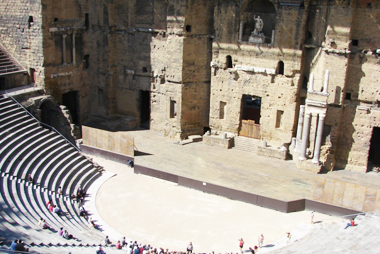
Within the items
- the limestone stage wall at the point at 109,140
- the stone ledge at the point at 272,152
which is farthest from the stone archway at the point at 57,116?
the stone ledge at the point at 272,152

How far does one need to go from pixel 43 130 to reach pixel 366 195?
17.0m

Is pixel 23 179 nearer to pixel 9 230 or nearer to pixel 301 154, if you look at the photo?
pixel 9 230

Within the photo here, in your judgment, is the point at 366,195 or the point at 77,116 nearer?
the point at 366,195

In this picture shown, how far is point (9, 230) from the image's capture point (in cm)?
1667

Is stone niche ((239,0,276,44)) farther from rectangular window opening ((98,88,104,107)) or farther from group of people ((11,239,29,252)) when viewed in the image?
group of people ((11,239,29,252))

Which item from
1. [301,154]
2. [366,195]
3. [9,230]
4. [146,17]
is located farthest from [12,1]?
[366,195]

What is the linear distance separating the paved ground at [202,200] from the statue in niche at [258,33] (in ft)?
22.2

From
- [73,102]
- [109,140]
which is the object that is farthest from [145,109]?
[109,140]

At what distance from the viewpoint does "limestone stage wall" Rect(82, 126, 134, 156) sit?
1064 inches

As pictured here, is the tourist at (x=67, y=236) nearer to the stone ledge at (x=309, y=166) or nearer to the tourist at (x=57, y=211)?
the tourist at (x=57, y=211)

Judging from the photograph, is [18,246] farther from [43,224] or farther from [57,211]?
[57,211]

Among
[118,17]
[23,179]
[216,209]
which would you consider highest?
[118,17]

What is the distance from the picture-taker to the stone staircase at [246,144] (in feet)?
94.1

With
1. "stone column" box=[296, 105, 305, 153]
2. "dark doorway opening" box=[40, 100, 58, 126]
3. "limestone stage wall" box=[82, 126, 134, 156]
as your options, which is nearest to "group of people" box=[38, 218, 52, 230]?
"limestone stage wall" box=[82, 126, 134, 156]
